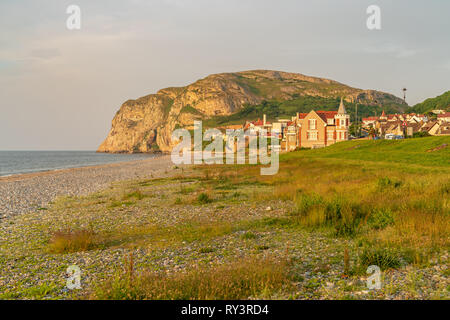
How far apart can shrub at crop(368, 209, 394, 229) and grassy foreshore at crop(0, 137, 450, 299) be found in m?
0.04

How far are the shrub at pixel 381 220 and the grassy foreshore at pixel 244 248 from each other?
43mm

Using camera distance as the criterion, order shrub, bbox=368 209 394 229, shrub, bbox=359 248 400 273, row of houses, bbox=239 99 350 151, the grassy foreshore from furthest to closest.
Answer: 1. row of houses, bbox=239 99 350 151
2. shrub, bbox=368 209 394 229
3. shrub, bbox=359 248 400 273
4. the grassy foreshore

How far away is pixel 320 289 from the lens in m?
7.30

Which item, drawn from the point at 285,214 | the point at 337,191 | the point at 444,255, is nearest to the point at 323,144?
the point at 337,191

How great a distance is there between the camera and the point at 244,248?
11031 millimetres

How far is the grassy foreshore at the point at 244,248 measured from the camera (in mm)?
7387

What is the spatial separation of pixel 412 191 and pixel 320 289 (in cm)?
1444

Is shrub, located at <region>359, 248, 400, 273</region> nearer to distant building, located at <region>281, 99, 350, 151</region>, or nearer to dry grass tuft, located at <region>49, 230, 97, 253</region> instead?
dry grass tuft, located at <region>49, 230, 97, 253</region>

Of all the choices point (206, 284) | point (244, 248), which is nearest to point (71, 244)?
point (244, 248)

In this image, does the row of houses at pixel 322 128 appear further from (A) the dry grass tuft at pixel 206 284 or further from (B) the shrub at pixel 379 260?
(A) the dry grass tuft at pixel 206 284

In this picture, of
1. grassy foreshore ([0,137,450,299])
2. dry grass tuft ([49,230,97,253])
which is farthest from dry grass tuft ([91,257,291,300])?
dry grass tuft ([49,230,97,253])

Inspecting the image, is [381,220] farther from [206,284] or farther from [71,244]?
[71,244]

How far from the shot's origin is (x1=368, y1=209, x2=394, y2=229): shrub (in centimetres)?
1272

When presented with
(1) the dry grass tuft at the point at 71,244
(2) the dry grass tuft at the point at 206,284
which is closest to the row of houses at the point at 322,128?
(1) the dry grass tuft at the point at 71,244
